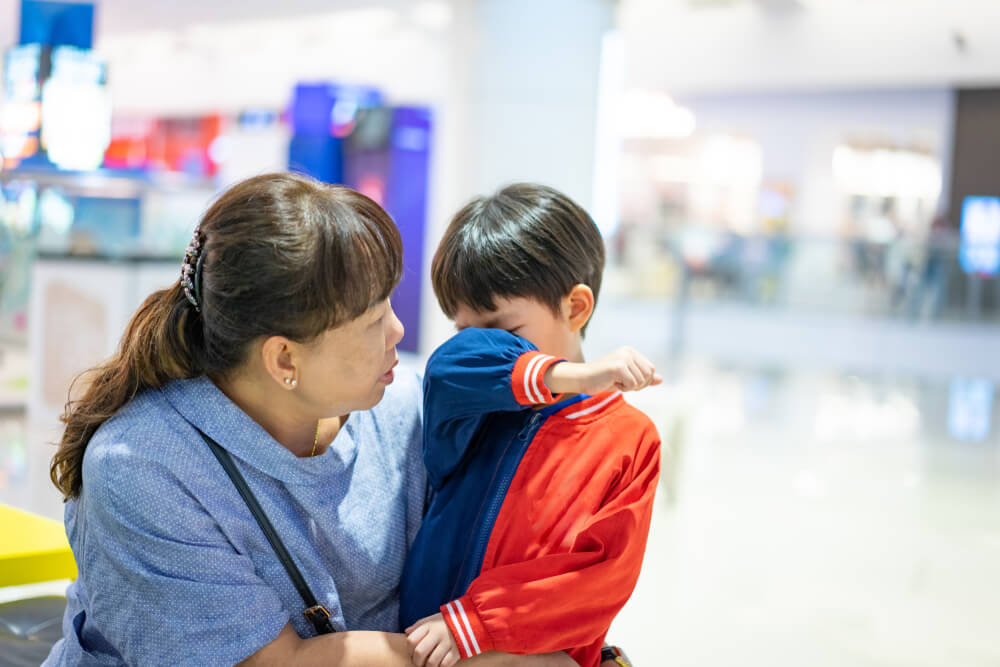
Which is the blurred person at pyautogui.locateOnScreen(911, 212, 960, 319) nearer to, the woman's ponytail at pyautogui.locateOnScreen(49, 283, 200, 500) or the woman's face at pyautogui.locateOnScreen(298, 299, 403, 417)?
the woman's face at pyautogui.locateOnScreen(298, 299, 403, 417)

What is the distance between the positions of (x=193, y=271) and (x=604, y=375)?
1.83 ft

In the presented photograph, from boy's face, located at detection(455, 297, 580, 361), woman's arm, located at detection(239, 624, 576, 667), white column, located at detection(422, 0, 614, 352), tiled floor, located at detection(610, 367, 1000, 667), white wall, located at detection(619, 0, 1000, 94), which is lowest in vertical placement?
tiled floor, located at detection(610, 367, 1000, 667)

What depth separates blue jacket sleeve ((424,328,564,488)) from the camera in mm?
1367

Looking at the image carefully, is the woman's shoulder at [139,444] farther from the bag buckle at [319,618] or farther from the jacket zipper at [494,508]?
the jacket zipper at [494,508]

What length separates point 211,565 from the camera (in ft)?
4.08

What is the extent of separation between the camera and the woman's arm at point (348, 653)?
4.19 feet

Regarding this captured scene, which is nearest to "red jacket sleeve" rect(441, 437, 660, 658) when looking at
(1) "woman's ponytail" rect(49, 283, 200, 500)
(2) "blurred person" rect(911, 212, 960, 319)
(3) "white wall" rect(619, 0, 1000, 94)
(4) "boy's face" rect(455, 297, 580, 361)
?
(4) "boy's face" rect(455, 297, 580, 361)

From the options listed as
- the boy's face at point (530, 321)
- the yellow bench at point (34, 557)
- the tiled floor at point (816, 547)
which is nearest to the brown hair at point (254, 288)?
the boy's face at point (530, 321)

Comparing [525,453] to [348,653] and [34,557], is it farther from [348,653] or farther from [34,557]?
[34,557]

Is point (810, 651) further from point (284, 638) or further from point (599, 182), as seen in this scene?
point (599, 182)

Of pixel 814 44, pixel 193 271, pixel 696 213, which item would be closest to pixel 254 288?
pixel 193 271

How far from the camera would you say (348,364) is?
135 cm

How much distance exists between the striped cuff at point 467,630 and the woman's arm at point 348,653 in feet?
0.11

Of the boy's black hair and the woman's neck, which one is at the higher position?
the boy's black hair
